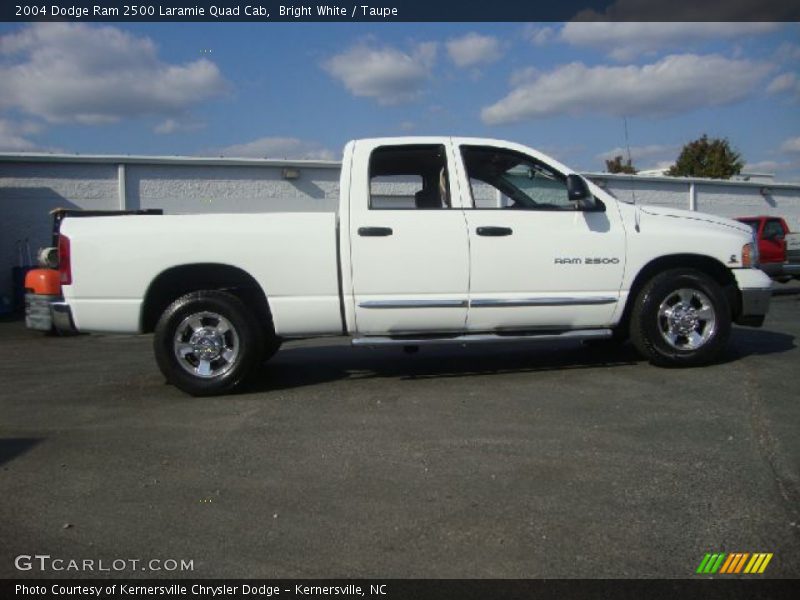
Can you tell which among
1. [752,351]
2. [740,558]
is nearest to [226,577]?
[740,558]

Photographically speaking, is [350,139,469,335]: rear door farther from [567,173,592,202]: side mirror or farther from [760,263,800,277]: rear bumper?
[760,263,800,277]: rear bumper

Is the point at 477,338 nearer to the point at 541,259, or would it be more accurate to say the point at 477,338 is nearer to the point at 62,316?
the point at 541,259

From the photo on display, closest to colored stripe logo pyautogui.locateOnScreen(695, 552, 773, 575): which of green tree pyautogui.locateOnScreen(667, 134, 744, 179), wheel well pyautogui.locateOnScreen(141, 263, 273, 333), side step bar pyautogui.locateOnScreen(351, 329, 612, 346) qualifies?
side step bar pyautogui.locateOnScreen(351, 329, 612, 346)

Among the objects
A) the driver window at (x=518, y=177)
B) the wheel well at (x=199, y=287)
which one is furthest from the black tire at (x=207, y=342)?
the driver window at (x=518, y=177)

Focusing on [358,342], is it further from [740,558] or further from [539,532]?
[740,558]

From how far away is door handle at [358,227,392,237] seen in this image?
557cm

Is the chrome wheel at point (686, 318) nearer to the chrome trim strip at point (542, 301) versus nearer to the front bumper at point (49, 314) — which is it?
the chrome trim strip at point (542, 301)

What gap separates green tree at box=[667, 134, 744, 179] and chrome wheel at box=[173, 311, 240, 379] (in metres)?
38.2

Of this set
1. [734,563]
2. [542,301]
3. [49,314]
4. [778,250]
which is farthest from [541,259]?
[778,250]

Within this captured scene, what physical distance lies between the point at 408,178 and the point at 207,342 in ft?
7.89

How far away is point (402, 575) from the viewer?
9.09 ft

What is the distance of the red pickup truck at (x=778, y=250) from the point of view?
1523 centimetres

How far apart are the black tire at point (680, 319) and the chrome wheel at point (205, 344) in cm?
342

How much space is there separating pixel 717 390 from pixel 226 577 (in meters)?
4.07
